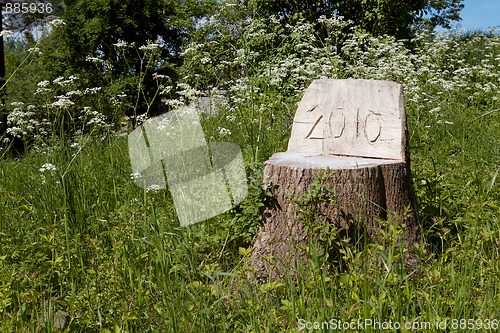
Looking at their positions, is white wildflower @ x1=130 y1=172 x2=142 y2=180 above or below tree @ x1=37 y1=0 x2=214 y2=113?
below

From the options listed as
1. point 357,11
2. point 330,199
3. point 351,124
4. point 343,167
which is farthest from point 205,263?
point 357,11

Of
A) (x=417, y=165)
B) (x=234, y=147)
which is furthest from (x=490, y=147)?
(x=234, y=147)

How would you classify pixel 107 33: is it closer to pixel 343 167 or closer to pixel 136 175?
pixel 136 175

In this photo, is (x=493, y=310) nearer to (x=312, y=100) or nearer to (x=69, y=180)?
(x=312, y=100)

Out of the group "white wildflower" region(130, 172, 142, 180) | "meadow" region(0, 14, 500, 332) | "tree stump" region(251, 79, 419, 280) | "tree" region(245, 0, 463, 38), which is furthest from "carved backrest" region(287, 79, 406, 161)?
"tree" region(245, 0, 463, 38)

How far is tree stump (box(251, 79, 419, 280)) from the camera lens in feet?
9.22

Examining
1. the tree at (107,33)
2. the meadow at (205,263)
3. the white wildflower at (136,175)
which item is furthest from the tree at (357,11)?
the white wildflower at (136,175)

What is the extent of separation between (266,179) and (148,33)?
8.76 metres

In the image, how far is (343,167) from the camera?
112 inches

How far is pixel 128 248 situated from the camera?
2.62 metres

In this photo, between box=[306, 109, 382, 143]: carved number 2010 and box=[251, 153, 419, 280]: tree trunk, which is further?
box=[306, 109, 382, 143]: carved number 2010

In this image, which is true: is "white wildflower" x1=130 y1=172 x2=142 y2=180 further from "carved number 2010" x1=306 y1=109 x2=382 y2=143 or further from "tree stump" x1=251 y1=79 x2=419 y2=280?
"carved number 2010" x1=306 y1=109 x2=382 y2=143

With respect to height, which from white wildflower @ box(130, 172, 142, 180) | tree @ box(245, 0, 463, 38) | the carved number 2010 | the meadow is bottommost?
the meadow

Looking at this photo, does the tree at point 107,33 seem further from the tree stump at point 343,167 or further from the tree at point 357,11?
the tree stump at point 343,167
